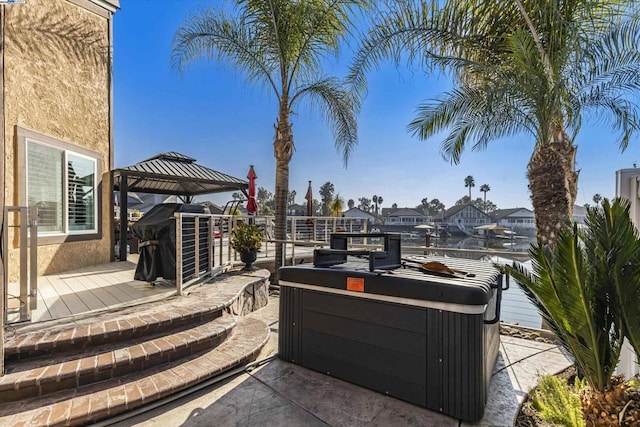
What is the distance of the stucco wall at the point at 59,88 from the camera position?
446cm

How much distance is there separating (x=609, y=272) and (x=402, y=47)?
452 cm

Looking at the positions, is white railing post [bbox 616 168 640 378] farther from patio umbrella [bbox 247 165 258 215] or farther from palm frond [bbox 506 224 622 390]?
patio umbrella [bbox 247 165 258 215]

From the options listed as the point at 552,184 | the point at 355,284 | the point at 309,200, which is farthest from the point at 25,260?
the point at 309,200

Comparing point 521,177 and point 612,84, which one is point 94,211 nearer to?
point 521,177

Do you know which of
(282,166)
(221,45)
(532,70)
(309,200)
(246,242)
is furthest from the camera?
(309,200)

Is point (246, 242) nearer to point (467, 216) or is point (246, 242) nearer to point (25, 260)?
point (25, 260)

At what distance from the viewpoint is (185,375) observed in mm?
2549

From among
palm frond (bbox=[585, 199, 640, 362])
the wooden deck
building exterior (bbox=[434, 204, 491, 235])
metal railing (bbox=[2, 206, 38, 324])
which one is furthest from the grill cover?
building exterior (bbox=[434, 204, 491, 235])

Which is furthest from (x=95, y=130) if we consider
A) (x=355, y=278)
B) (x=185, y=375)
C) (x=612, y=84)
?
(x=612, y=84)

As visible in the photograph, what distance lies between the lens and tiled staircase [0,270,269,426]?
2109 mm

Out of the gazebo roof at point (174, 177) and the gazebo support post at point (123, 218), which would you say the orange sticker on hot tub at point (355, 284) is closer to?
the gazebo roof at point (174, 177)

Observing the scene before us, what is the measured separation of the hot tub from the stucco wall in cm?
448

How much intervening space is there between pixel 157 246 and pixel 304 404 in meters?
3.03

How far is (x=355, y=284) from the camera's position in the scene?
99.7 inches
